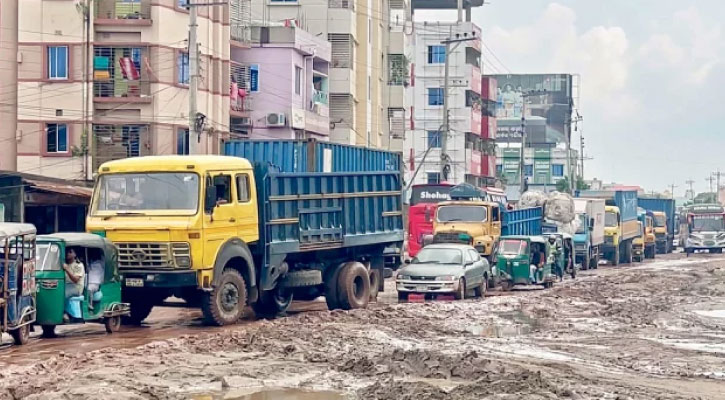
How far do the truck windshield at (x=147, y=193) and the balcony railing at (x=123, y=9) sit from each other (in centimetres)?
2040

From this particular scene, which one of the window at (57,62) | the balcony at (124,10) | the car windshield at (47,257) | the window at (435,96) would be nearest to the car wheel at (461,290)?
the car windshield at (47,257)

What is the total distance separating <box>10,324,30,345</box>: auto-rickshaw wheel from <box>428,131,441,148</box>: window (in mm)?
61487

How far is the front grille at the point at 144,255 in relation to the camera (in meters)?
19.7

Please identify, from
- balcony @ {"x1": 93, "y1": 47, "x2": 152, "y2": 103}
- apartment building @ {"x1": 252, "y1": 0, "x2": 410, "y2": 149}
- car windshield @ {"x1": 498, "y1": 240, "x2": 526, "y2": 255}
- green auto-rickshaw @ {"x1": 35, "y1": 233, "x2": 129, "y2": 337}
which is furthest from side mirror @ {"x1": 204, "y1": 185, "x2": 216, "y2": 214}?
apartment building @ {"x1": 252, "y1": 0, "x2": 410, "y2": 149}

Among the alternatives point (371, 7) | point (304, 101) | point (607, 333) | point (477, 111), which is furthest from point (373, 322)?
point (477, 111)

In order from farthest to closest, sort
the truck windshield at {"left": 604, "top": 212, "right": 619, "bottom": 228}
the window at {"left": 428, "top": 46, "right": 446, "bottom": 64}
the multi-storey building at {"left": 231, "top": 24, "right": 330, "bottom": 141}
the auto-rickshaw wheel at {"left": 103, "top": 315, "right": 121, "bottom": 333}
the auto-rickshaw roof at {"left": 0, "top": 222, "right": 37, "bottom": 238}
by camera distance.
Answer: the window at {"left": 428, "top": 46, "right": 446, "bottom": 64}
the truck windshield at {"left": 604, "top": 212, "right": 619, "bottom": 228}
the multi-storey building at {"left": 231, "top": 24, "right": 330, "bottom": 141}
the auto-rickshaw wheel at {"left": 103, "top": 315, "right": 121, "bottom": 333}
the auto-rickshaw roof at {"left": 0, "top": 222, "right": 37, "bottom": 238}

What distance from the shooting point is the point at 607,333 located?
21.4 m

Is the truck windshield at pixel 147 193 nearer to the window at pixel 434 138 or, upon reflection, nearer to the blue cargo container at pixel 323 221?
the blue cargo container at pixel 323 221

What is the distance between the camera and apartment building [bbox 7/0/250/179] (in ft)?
129

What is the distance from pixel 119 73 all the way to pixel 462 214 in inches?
513

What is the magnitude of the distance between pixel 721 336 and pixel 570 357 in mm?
4825

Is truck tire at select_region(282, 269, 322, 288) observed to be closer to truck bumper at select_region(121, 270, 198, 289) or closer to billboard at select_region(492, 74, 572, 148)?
truck bumper at select_region(121, 270, 198, 289)

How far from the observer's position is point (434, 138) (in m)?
79.1

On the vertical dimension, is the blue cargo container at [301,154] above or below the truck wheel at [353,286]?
above
